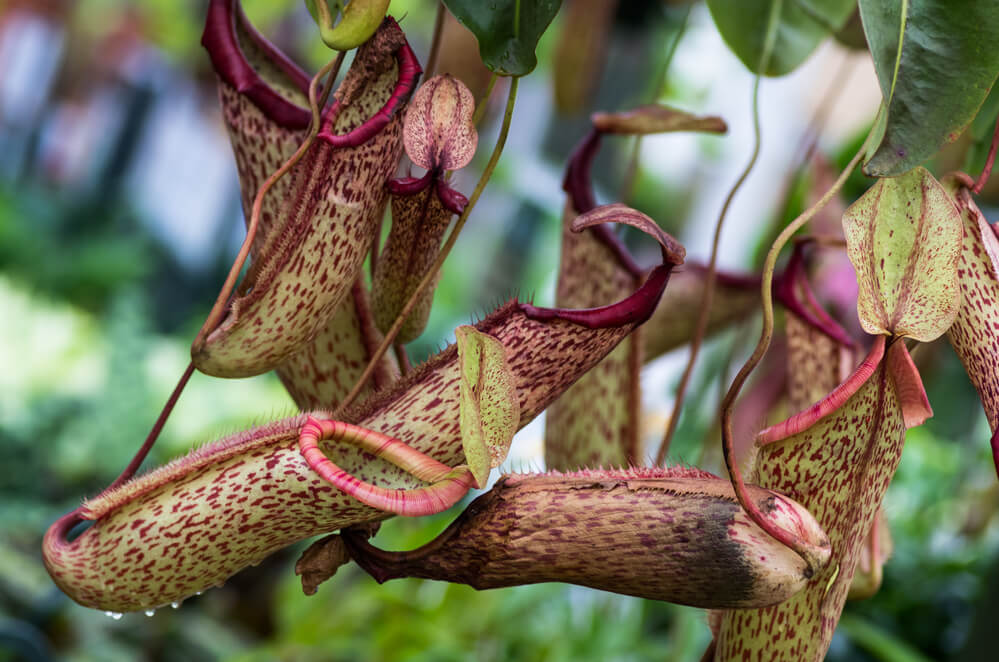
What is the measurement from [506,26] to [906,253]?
0.73 feet

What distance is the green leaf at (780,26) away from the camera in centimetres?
61

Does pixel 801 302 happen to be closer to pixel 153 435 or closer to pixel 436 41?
pixel 436 41

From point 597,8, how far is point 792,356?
3.79 feet

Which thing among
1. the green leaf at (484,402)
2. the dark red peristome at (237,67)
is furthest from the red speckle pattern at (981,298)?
the dark red peristome at (237,67)

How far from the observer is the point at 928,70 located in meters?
0.39

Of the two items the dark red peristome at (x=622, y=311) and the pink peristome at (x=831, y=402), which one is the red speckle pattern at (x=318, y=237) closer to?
the dark red peristome at (x=622, y=311)

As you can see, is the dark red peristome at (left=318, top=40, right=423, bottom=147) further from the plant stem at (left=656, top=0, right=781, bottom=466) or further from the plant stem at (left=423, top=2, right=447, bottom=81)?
the plant stem at (left=656, top=0, right=781, bottom=466)

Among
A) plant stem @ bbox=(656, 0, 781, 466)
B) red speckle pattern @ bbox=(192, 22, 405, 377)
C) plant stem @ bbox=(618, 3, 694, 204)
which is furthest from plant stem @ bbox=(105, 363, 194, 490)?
plant stem @ bbox=(618, 3, 694, 204)

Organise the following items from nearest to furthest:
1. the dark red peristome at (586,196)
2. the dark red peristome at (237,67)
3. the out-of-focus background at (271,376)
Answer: the dark red peristome at (237,67)
the dark red peristome at (586,196)
the out-of-focus background at (271,376)

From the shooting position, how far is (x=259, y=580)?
260 cm

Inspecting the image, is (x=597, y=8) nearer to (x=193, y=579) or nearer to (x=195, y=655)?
(x=193, y=579)

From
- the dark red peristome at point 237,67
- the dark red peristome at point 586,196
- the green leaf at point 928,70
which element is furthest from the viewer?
the dark red peristome at point 586,196

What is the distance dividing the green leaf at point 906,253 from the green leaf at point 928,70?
0.08 ft

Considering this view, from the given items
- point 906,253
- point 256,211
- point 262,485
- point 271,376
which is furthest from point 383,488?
point 271,376
